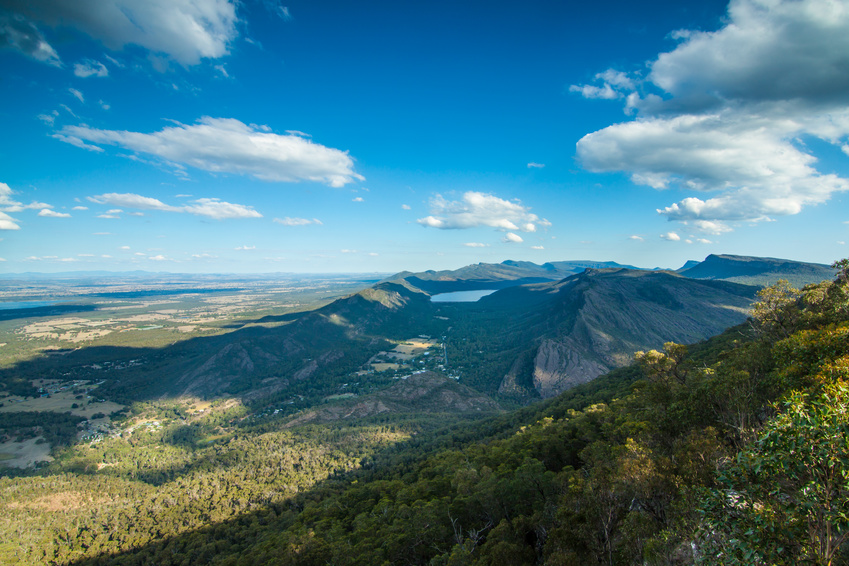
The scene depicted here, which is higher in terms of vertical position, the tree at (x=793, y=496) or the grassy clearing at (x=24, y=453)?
the tree at (x=793, y=496)

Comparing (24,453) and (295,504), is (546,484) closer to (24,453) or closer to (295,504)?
(295,504)

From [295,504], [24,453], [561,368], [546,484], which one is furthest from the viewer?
[561,368]

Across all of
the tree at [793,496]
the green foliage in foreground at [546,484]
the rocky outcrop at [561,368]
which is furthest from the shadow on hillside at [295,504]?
the tree at [793,496]

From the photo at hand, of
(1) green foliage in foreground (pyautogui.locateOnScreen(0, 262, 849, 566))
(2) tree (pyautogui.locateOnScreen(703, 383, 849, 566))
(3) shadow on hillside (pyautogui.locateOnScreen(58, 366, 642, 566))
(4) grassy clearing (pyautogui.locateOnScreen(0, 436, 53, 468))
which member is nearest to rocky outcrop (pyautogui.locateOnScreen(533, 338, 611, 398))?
(3) shadow on hillside (pyautogui.locateOnScreen(58, 366, 642, 566))

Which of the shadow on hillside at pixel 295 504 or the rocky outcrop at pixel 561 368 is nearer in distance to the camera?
the shadow on hillside at pixel 295 504

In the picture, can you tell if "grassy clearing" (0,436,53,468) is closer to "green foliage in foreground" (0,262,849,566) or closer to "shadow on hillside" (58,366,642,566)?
"green foliage in foreground" (0,262,849,566)

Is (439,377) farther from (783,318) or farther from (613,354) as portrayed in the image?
(783,318)

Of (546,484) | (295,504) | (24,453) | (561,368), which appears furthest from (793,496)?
(24,453)

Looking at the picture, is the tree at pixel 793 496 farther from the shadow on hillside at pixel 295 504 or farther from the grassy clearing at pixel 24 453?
the grassy clearing at pixel 24 453
